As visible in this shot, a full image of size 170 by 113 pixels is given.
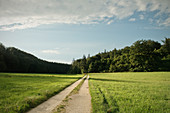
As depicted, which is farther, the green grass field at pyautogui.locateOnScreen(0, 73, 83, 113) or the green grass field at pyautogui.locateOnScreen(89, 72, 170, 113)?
the green grass field at pyautogui.locateOnScreen(0, 73, 83, 113)

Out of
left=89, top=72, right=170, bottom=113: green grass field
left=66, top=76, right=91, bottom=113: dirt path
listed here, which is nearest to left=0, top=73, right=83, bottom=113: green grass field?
left=66, top=76, right=91, bottom=113: dirt path

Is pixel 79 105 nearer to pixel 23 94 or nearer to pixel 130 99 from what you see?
pixel 130 99

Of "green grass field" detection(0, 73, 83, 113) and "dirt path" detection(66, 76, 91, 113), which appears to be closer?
"dirt path" detection(66, 76, 91, 113)

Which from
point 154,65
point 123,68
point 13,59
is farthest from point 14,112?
point 13,59

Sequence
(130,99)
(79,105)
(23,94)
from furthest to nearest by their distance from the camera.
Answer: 1. (23,94)
2. (130,99)
3. (79,105)

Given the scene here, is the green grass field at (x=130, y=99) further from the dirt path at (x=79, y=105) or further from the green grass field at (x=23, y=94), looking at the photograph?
the green grass field at (x=23, y=94)

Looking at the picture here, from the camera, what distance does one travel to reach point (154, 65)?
→ 50500 millimetres

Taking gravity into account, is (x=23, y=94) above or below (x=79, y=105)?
above

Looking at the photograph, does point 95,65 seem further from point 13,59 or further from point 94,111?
point 94,111

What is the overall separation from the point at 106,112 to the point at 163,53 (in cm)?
6473

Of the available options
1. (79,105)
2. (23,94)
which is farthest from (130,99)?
(23,94)

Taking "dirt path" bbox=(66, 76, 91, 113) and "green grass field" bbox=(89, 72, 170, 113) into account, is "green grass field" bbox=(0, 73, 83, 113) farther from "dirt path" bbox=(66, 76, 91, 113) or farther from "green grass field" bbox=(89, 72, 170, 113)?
"green grass field" bbox=(89, 72, 170, 113)

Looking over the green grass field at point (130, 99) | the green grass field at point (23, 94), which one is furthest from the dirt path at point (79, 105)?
the green grass field at point (23, 94)

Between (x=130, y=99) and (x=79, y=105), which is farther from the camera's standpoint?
(x=130, y=99)
